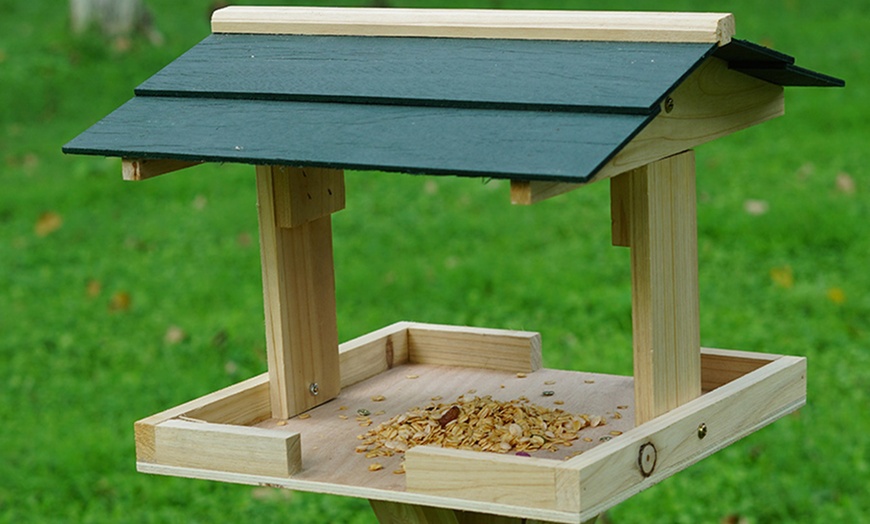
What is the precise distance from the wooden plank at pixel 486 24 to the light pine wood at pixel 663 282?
22 centimetres

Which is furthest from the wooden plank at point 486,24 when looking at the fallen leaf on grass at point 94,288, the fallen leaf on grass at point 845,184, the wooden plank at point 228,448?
the fallen leaf on grass at point 845,184

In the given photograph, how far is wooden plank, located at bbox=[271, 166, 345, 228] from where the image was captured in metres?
2.50

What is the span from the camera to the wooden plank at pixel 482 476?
1.99 meters

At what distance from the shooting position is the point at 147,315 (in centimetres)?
584

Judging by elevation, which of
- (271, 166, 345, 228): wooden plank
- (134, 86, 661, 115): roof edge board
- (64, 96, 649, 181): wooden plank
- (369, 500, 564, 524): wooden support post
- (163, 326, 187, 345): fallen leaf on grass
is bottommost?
(163, 326, 187, 345): fallen leaf on grass

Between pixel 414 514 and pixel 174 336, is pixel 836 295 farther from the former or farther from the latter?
pixel 414 514

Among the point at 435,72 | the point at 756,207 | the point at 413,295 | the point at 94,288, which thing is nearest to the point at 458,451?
the point at 435,72

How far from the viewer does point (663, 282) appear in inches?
90.4

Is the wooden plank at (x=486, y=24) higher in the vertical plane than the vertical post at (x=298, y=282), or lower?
higher

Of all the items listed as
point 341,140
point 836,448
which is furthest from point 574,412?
point 836,448

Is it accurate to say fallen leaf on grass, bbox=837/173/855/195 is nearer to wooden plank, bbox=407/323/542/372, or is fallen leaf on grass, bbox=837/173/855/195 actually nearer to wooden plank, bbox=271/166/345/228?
wooden plank, bbox=407/323/542/372

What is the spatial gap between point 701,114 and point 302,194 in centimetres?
72

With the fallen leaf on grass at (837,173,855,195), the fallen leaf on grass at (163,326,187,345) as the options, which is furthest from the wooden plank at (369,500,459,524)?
the fallen leaf on grass at (837,173,855,195)

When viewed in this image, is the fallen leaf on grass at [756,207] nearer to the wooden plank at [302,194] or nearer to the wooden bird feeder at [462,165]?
the wooden bird feeder at [462,165]
